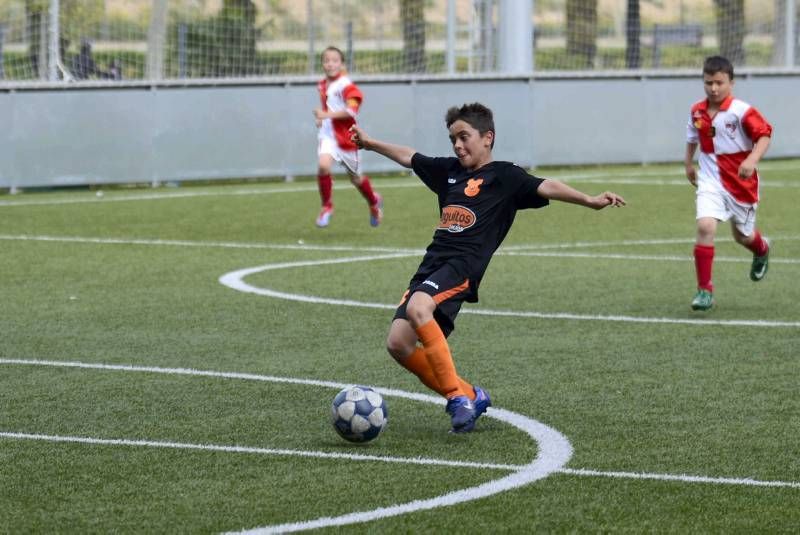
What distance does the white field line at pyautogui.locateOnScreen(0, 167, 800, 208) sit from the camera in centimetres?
1980

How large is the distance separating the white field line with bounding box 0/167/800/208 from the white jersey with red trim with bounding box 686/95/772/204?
10190mm

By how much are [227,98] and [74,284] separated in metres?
10.9

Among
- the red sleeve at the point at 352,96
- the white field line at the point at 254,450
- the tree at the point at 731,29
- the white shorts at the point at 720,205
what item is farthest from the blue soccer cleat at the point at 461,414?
the tree at the point at 731,29

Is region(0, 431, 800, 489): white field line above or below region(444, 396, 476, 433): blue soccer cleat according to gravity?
below

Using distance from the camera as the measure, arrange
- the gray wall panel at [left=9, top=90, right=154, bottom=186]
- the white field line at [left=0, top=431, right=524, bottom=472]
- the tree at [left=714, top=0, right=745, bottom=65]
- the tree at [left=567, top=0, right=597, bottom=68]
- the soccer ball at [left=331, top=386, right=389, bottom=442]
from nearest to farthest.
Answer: the white field line at [left=0, top=431, right=524, bottom=472], the soccer ball at [left=331, top=386, right=389, bottom=442], the gray wall panel at [left=9, top=90, right=154, bottom=186], the tree at [left=567, top=0, right=597, bottom=68], the tree at [left=714, top=0, right=745, bottom=65]

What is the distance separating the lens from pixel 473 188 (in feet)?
23.6

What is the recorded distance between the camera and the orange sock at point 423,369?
6.86 m

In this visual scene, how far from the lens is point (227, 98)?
890 inches

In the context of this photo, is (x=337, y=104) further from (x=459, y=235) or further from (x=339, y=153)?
(x=459, y=235)

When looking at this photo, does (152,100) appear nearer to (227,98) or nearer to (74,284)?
(227,98)

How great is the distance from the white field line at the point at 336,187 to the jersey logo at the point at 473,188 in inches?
505

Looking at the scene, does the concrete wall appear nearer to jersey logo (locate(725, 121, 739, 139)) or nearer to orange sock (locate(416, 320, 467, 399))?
jersey logo (locate(725, 121, 739, 139))

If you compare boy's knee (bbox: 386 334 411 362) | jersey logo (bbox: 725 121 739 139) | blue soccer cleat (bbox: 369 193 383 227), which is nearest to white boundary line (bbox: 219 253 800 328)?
jersey logo (bbox: 725 121 739 139)

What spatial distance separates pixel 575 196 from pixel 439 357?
90cm
